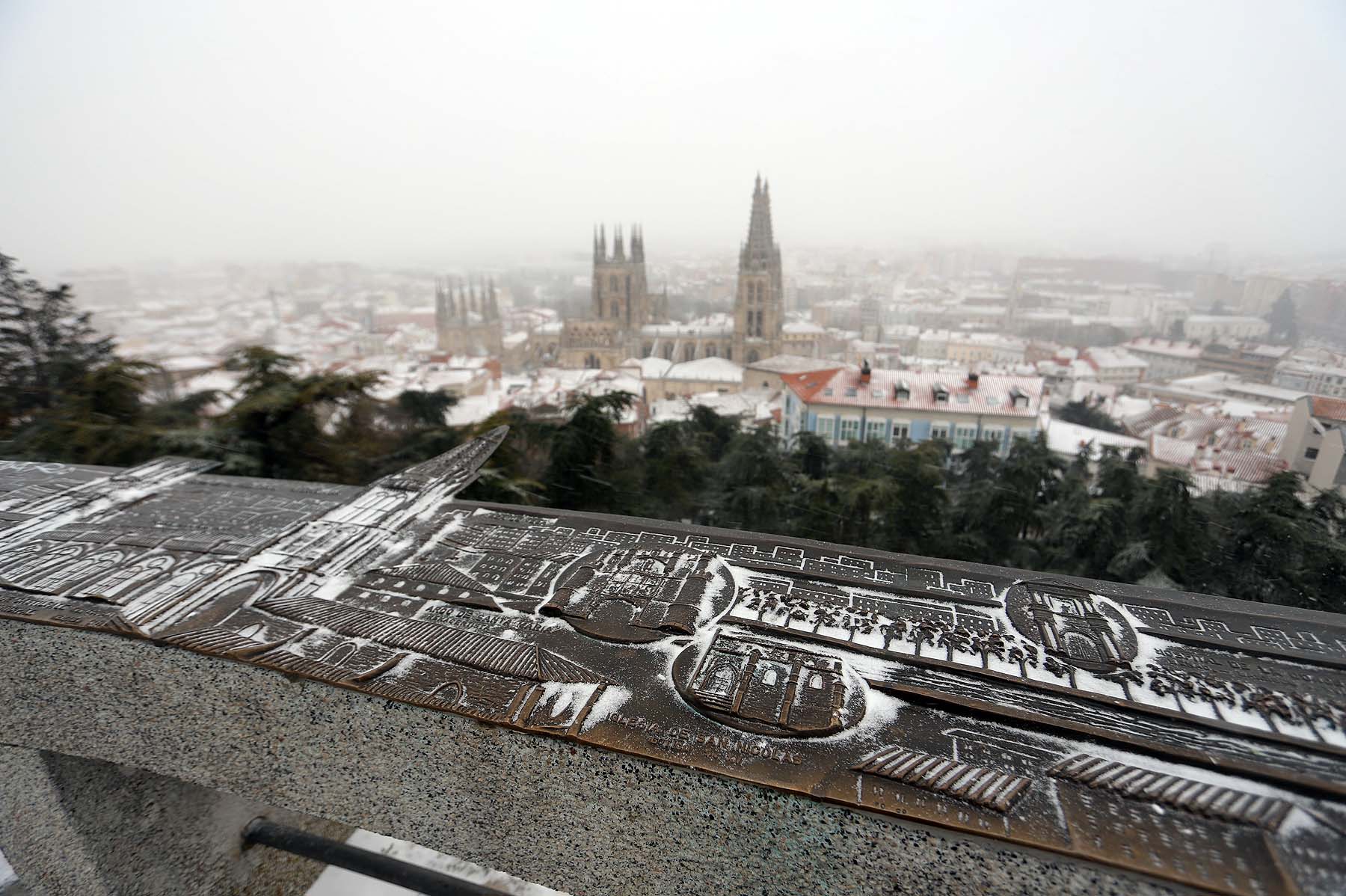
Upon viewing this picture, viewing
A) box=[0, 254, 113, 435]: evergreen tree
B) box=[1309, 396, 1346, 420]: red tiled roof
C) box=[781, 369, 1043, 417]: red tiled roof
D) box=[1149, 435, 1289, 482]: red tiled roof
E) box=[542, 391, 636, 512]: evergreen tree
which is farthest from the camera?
box=[781, 369, 1043, 417]: red tiled roof

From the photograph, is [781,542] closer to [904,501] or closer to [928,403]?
[904,501]

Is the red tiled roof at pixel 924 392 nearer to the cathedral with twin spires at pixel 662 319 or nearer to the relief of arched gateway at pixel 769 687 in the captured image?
the relief of arched gateway at pixel 769 687

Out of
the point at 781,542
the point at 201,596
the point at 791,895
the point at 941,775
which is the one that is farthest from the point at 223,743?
the point at 941,775

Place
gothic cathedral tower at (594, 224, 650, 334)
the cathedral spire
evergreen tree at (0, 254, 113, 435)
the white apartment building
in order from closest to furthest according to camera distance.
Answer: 1. evergreen tree at (0, 254, 113, 435)
2. the white apartment building
3. the cathedral spire
4. gothic cathedral tower at (594, 224, 650, 334)

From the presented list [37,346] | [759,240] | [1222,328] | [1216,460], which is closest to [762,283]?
[759,240]

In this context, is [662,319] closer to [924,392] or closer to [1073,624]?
[924,392]

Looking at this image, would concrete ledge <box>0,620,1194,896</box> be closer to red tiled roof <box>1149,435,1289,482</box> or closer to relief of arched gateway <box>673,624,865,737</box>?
relief of arched gateway <box>673,624,865,737</box>

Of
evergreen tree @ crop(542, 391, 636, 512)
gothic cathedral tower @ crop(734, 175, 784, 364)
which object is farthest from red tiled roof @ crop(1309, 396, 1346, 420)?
gothic cathedral tower @ crop(734, 175, 784, 364)
